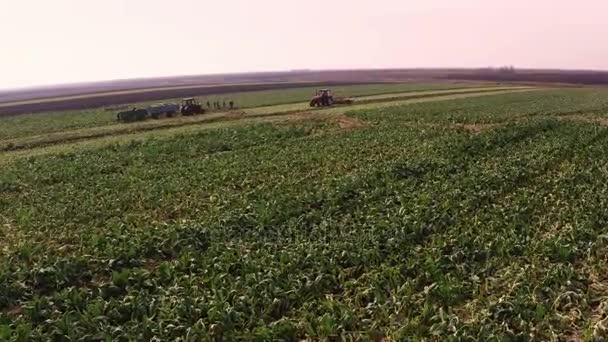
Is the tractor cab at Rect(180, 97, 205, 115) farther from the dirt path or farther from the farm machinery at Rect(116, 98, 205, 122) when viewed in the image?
the dirt path

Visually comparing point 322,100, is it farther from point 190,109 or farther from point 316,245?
point 316,245

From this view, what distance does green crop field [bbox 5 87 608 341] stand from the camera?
938 centimetres

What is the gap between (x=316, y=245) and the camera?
41.6 ft

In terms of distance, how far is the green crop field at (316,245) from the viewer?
9.38m

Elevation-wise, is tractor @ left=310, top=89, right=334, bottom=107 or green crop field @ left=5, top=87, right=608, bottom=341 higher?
tractor @ left=310, top=89, right=334, bottom=107

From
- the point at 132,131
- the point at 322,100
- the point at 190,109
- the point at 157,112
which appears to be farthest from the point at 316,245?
the point at 322,100

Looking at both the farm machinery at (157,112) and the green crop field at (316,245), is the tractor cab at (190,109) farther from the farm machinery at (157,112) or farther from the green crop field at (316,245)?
the green crop field at (316,245)

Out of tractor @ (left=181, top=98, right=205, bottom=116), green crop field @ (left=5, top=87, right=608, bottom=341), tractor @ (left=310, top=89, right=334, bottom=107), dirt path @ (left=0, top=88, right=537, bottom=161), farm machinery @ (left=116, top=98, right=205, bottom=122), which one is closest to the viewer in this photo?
green crop field @ (left=5, top=87, right=608, bottom=341)

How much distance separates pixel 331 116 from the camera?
42.8 m

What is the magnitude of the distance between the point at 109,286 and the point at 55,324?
1620 mm

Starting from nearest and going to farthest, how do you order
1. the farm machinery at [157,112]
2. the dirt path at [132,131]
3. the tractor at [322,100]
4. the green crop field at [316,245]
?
the green crop field at [316,245], the dirt path at [132,131], the farm machinery at [157,112], the tractor at [322,100]

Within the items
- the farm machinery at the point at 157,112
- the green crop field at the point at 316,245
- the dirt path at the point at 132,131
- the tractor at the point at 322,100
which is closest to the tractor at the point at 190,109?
the farm machinery at the point at 157,112

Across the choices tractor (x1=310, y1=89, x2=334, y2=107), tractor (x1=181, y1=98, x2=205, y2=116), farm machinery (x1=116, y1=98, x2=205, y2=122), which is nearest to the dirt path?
tractor (x1=181, y1=98, x2=205, y2=116)

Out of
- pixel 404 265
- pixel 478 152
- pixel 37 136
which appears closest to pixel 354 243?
pixel 404 265
